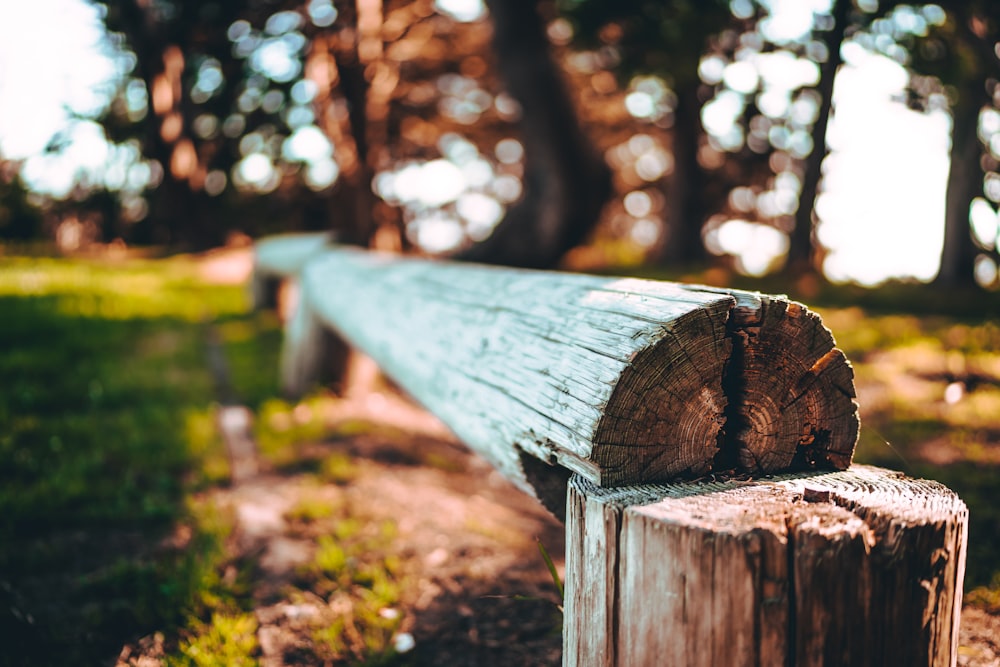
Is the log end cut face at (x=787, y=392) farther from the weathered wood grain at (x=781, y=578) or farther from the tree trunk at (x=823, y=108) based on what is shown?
the tree trunk at (x=823, y=108)

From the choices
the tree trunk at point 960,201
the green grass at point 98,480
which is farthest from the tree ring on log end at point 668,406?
the tree trunk at point 960,201

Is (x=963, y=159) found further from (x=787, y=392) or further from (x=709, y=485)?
(x=709, y=485)

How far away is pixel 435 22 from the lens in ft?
37.6

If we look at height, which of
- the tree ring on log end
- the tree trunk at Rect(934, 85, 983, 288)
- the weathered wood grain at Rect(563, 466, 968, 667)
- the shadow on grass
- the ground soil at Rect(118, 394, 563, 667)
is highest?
the tree trunk at Rect(934, 85, 983, 288)

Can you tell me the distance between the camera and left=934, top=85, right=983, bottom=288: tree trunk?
26.2ft

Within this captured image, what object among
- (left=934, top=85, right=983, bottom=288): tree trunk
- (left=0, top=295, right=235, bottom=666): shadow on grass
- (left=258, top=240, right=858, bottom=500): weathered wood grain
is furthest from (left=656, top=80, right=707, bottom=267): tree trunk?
(left=258, top=240, right=858, bottom=500): weathered wood grain

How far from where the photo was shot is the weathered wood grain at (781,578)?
1051 millimetres

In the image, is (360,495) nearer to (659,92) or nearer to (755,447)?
(755,447)

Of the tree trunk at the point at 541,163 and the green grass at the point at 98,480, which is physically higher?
the tree trunk at the point at 541,163

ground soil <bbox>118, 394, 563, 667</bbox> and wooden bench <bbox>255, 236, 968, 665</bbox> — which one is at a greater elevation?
wooden bench <bbox>255, 236, 968, 665</bbox>

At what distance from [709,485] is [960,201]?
9.48 metres

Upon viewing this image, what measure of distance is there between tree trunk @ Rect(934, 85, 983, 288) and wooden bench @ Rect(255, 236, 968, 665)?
865 centimetres

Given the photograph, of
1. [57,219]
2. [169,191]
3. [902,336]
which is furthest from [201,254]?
[902,336]

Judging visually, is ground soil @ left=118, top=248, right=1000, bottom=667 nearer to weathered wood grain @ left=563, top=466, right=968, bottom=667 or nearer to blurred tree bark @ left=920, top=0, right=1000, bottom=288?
weathered wood grain @ left=563, top=466, right=968, bottom=667
